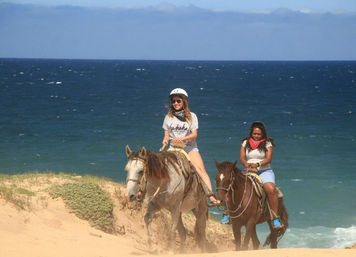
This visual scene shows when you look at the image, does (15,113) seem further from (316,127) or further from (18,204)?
(18,204)

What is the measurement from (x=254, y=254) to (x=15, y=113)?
2292 inches

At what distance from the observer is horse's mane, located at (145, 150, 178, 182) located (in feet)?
31.6

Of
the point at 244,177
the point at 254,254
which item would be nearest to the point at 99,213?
the point at 244,177

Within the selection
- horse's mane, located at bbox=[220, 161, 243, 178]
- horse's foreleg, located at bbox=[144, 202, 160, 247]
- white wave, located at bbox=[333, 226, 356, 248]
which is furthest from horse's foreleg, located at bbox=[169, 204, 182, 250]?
white wave, located at bbox=[333, 226, 356, 248]

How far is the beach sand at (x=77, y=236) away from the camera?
31.7 ft

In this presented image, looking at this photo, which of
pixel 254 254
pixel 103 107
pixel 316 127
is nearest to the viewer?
pixel 254 254

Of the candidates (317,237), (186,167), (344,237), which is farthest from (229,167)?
(344,237)

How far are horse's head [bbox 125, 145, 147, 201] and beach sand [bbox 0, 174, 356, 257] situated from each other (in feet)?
5.71

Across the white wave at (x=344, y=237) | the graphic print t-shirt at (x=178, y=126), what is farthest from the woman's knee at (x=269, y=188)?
the white wave at (x=344, y=237)

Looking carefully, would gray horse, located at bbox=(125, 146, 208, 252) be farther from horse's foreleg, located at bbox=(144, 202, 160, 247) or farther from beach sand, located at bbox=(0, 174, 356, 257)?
beach sand, located at bbox=(0, 174, 356, 257)

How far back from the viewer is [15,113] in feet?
208

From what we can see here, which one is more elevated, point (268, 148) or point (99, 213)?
point (268, 148)

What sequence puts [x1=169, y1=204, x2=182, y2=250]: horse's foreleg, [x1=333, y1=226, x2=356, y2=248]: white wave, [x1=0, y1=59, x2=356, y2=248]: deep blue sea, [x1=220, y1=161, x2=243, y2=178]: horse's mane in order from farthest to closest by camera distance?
[x1=0, y1=59, x2=356, y2=248]: deep blue sea → [x1=333, y1=226, x2=356, y2=248]: white wave → [x1=220, y1=161, x2=243, y2=178]: horse's mane → [x1=169, y1=204, x2=182, y2=250]: horse's foreleg

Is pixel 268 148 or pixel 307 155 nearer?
pixel 268 148
